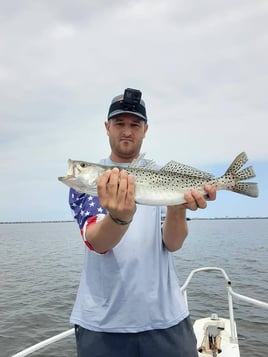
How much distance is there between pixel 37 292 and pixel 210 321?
564 inches

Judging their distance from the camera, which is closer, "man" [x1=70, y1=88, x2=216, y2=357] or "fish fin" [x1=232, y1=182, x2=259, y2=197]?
"man" [x1=70, y1=88, x2=216, y2=357]

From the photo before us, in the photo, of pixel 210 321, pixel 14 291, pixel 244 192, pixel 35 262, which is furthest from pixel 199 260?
pixel 244 192

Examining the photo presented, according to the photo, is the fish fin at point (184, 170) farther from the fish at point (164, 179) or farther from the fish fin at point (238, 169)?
the fish fin at point (238, 169)

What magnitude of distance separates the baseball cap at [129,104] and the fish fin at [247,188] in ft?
3.93

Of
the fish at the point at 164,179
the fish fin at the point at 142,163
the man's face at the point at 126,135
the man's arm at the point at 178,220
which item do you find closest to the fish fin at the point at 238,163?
the fish at the point at 164,179

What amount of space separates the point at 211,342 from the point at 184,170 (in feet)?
11.9

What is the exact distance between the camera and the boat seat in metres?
5.87

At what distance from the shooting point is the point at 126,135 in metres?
3.77

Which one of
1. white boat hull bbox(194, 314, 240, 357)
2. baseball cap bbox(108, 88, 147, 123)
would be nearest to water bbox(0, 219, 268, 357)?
white boat hull bbox(194, 314, 240, 357)

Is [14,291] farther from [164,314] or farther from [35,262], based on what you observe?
[164,314]

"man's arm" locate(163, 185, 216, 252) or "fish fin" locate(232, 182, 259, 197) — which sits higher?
"fish fin" locate(232, 182, 259, 197)

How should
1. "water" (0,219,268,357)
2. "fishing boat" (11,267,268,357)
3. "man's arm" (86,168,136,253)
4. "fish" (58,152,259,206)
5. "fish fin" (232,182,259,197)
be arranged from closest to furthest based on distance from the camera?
"man's arm" (86,168,136,253)
"fish" (58,152,259,206)
"fish fin" (232,182,259,197)
"fishing boat" (11,267,268,357)
"water" (0,219,268,357)

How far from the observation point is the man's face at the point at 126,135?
378cm

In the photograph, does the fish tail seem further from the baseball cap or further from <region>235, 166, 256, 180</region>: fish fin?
the baseball cap
